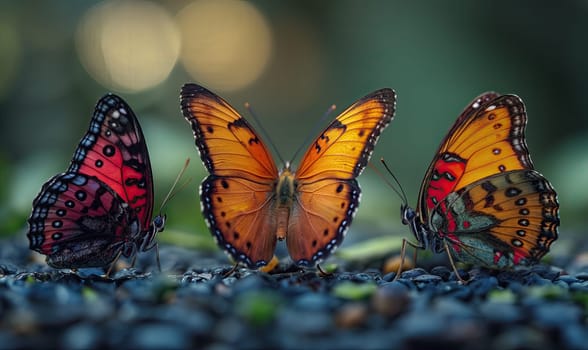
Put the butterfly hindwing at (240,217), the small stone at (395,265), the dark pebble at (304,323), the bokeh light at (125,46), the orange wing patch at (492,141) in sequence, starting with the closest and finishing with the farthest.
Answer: the dark pebble at (304,323)
the butterfly hindwing at (240,217)
the orange wing patch at (492,141)
the small stone at (395,265)
the bokeh light at (125,46)

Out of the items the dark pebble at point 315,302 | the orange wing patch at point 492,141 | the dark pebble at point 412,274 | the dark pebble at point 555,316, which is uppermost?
the orange wing patch at point 492,141

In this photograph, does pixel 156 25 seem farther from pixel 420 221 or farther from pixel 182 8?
pixel 420 221

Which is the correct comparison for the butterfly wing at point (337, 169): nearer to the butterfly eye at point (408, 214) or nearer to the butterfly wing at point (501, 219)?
the butterfly eye at point (408, 214)

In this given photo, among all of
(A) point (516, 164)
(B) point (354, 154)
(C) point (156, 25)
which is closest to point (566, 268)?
(A) point (516, 164)

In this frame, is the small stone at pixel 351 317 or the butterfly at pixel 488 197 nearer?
the small stone at pixel 351 317

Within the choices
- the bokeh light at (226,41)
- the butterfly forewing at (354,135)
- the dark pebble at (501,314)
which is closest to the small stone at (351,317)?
the dark pebble at (501,314)

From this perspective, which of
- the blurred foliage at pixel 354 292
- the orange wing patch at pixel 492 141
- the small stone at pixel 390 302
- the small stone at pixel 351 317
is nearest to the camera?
the small stone at pixel 351 317

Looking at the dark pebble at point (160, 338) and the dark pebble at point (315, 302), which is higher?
the dark pebble at point (315, 302)
